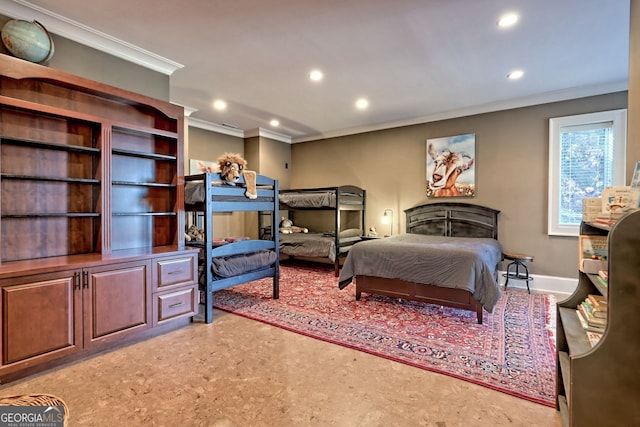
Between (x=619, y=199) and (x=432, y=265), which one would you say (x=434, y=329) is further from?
(x=619, y=199)

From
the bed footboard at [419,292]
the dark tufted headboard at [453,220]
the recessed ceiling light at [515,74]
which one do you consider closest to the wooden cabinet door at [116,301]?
the bed footboard at [419,292]

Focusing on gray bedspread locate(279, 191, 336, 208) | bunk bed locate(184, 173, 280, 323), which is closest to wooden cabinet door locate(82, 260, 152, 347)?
bunk bed locate(184, 173, 280, 323)

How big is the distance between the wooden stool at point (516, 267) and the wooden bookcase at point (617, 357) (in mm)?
3708

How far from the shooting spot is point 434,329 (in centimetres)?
311

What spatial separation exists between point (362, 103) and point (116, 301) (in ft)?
13.5

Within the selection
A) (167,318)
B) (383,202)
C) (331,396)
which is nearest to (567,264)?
(383,202)

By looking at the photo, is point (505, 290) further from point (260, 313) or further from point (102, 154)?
point (102, 154)

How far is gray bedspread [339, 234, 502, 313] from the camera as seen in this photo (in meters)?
3.19

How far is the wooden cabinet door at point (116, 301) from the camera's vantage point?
250 cm

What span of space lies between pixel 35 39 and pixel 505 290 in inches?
232

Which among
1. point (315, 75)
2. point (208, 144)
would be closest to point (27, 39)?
point (315, 75)

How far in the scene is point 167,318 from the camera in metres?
3.03

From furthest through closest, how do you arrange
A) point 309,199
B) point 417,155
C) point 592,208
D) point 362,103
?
point 309,199 < point 417,155 < point 362,103 < point 592,208

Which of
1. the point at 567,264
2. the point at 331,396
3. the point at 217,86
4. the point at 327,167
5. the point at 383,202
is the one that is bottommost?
the point at 331,396
